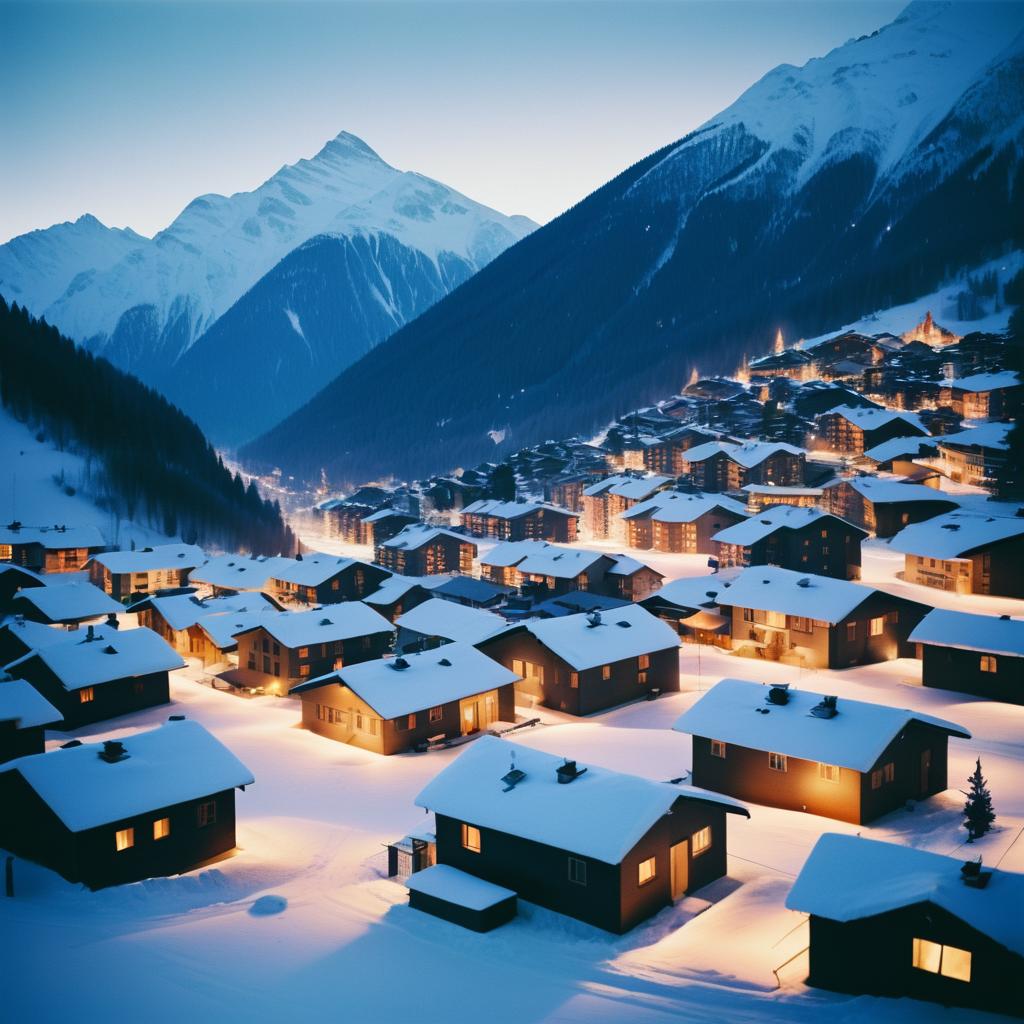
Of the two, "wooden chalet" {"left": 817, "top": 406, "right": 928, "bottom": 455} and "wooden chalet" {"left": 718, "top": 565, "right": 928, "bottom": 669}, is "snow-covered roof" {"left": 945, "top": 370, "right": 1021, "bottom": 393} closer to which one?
"wooden chalet" {"left": 817, "top": 406, "right": 928, "bottom": 455}

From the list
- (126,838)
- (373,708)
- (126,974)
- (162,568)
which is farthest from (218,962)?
(162,568)

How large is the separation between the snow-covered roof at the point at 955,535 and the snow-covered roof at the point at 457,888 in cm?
4439

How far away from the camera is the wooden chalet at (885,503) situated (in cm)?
7381

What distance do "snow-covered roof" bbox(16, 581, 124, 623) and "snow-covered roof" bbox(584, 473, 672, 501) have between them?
5126 centimetres

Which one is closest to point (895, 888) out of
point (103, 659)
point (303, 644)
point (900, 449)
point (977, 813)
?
point (977, 813)

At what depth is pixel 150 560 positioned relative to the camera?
77.1 m

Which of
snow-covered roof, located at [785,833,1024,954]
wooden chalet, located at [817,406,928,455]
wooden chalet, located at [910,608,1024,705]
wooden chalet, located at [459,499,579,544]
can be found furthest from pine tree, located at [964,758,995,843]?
wooden chalet, located at [817,406,928,455]

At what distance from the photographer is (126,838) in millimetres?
24672

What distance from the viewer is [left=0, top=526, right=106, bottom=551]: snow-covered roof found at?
81.8 metres

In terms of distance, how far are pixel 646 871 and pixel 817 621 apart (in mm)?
28288

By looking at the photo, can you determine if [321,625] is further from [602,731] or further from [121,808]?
[121,808]

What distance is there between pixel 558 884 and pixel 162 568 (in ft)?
207

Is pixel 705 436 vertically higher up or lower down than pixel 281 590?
higher up

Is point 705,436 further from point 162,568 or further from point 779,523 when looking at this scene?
point 162,568
